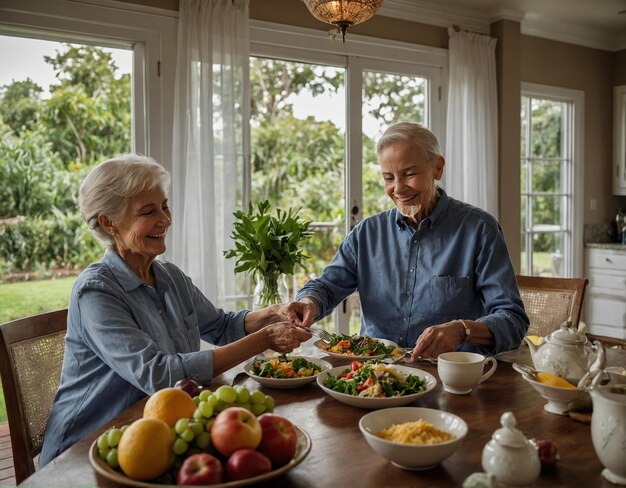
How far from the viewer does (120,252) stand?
1.83m

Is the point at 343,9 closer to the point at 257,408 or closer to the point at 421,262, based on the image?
the point at 421,262

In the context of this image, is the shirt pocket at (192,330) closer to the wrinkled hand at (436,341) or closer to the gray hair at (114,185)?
the gray hair at (114,185)

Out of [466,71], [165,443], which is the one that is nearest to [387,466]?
[165,443]

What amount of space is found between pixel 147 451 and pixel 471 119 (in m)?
4.16

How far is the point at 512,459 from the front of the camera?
1001 mm

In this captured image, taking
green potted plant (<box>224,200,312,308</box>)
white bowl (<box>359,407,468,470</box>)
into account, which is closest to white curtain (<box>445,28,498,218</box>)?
green potted plant (<box>224,200,312,308</box>)

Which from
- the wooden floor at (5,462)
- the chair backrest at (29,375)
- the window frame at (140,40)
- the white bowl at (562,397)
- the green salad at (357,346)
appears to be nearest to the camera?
the white bowl at (562,397)

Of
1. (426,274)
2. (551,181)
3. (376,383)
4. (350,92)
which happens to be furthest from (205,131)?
(551,181)

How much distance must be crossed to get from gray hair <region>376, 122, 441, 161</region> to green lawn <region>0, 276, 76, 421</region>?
2.28m

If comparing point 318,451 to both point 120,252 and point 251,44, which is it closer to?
point 120,252

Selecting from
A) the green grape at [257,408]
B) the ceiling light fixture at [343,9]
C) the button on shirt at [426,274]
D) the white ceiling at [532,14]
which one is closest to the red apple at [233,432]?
the green grape at [257,408]

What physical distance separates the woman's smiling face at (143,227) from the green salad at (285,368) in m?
0.46

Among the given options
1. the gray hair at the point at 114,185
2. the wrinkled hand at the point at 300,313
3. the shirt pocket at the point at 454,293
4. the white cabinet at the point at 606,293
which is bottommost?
the white cabinet at the point at 606,293

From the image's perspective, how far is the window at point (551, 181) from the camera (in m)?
5.29
